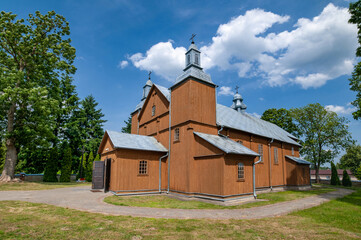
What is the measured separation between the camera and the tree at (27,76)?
21406mm

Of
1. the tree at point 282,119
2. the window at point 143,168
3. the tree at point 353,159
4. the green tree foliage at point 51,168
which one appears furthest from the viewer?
the tree at point 353,159

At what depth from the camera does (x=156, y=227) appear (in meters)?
7.32

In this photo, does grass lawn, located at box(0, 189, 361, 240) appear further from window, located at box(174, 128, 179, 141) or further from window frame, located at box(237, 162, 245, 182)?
window, located at box(174, 128, 179, 141)

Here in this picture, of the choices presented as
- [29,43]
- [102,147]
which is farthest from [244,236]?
[29,43]

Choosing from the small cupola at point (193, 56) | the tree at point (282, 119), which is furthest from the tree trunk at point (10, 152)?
the tree at point (282, 119)

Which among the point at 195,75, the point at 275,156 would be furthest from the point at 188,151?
the point at 275,156

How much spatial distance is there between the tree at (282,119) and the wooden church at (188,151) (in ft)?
73.9

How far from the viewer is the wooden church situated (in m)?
14.1

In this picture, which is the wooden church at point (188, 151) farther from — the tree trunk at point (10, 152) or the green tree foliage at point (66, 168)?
the green tree foliage at point (66, 168)

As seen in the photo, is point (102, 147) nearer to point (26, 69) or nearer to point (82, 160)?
point (26, 69)

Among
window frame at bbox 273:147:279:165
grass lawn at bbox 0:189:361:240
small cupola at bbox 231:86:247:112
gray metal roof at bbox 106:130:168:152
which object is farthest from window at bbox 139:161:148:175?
small cupola at bbox 231:86:247:112

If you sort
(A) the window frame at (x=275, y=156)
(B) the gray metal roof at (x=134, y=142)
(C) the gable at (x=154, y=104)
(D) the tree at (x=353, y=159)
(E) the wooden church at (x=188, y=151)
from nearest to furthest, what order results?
(E) the wooden church at (x=188, y=151) → (B) the gray metal roof at (x=134, y=142) → (C) the gable at (x=154, y=104) → (A) the window frame at (x=275, y=156) → (D) the tree at (x=353, y=159)

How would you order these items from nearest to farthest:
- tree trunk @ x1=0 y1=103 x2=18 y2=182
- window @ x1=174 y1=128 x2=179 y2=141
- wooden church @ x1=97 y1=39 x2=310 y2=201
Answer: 1. wooden church @ x1=97 y1=39 x2=310 y2=201
2. window @ x1=174 y1=128 x2=179 y2=141
3. tree trunk @ x1=0 y1=103 x2=18 y2=182

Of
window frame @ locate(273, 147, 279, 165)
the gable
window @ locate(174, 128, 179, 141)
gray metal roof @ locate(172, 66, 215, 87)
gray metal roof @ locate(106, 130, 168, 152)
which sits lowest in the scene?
window frame @ locate(273, 147, 279, 165)
